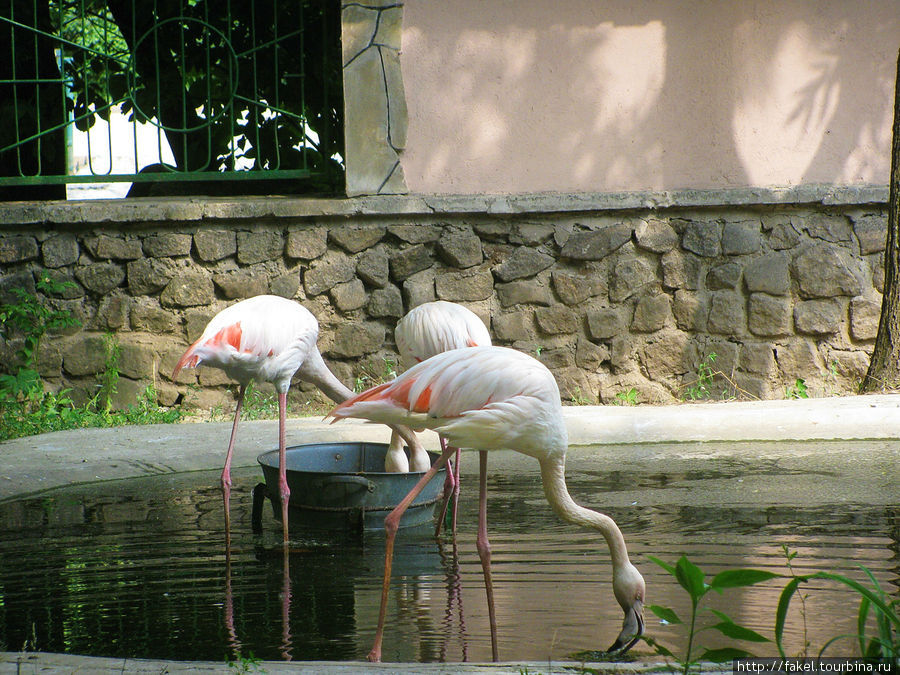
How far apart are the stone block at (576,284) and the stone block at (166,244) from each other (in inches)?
98.1

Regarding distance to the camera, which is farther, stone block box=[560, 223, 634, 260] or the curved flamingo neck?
stone block box=[560, 223, 634, 260]

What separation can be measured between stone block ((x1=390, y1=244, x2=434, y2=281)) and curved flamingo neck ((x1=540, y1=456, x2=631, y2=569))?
3872 mm

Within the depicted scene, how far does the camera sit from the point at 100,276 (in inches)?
269

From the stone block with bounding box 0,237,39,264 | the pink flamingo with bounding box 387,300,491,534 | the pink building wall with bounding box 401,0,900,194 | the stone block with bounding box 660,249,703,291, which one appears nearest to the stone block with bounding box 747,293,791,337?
the stone block with bounding box 660,249,703,291

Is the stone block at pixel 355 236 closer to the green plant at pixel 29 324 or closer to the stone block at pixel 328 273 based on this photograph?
the stone block at pixel 328 273

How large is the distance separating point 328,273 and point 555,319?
62.3 inches

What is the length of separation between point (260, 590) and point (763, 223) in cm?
492

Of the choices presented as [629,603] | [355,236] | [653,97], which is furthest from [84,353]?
[629,603]

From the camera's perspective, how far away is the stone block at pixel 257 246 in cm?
690

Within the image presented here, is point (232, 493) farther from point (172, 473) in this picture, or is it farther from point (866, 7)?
point (866, 7)

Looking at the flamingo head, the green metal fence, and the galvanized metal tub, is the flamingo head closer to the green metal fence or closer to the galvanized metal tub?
the galvanized metal tub

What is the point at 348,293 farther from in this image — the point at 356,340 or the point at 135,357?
the point at 135,357

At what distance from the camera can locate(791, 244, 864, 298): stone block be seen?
712cm

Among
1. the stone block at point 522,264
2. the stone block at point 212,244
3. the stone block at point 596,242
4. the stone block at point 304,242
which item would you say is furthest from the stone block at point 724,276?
the stone block at point 212,244
